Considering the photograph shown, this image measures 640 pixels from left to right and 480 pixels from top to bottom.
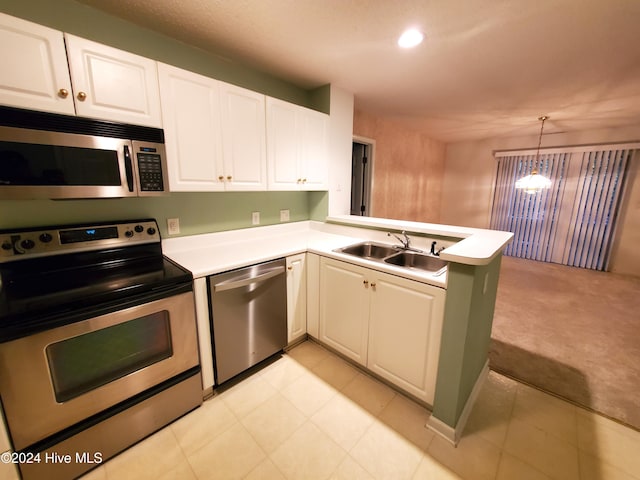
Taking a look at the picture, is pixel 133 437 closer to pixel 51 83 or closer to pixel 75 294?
pixel 75 294

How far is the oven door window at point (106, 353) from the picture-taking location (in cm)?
119

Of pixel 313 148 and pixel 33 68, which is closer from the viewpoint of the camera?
pixel 33 68

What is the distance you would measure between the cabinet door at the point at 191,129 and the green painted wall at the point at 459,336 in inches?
66.1

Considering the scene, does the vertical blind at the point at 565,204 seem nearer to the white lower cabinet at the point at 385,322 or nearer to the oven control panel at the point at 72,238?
the white lower cabinet at the point at 385,322

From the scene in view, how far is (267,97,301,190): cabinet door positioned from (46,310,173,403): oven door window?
136 cm

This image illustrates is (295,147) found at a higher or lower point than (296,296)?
higher

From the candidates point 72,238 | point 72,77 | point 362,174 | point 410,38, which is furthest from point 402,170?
point 72,238

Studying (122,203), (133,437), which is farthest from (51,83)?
(133,437)

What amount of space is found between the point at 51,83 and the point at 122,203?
2.31ft

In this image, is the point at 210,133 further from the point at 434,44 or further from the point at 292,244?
the point at 434,44

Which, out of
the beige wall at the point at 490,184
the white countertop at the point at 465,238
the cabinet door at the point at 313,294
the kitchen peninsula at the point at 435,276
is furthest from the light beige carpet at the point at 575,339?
the cabinet door at the point at 313,294

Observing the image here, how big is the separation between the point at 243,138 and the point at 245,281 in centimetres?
108

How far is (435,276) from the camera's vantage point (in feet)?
5.02

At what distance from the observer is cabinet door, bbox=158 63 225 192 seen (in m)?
1.63
